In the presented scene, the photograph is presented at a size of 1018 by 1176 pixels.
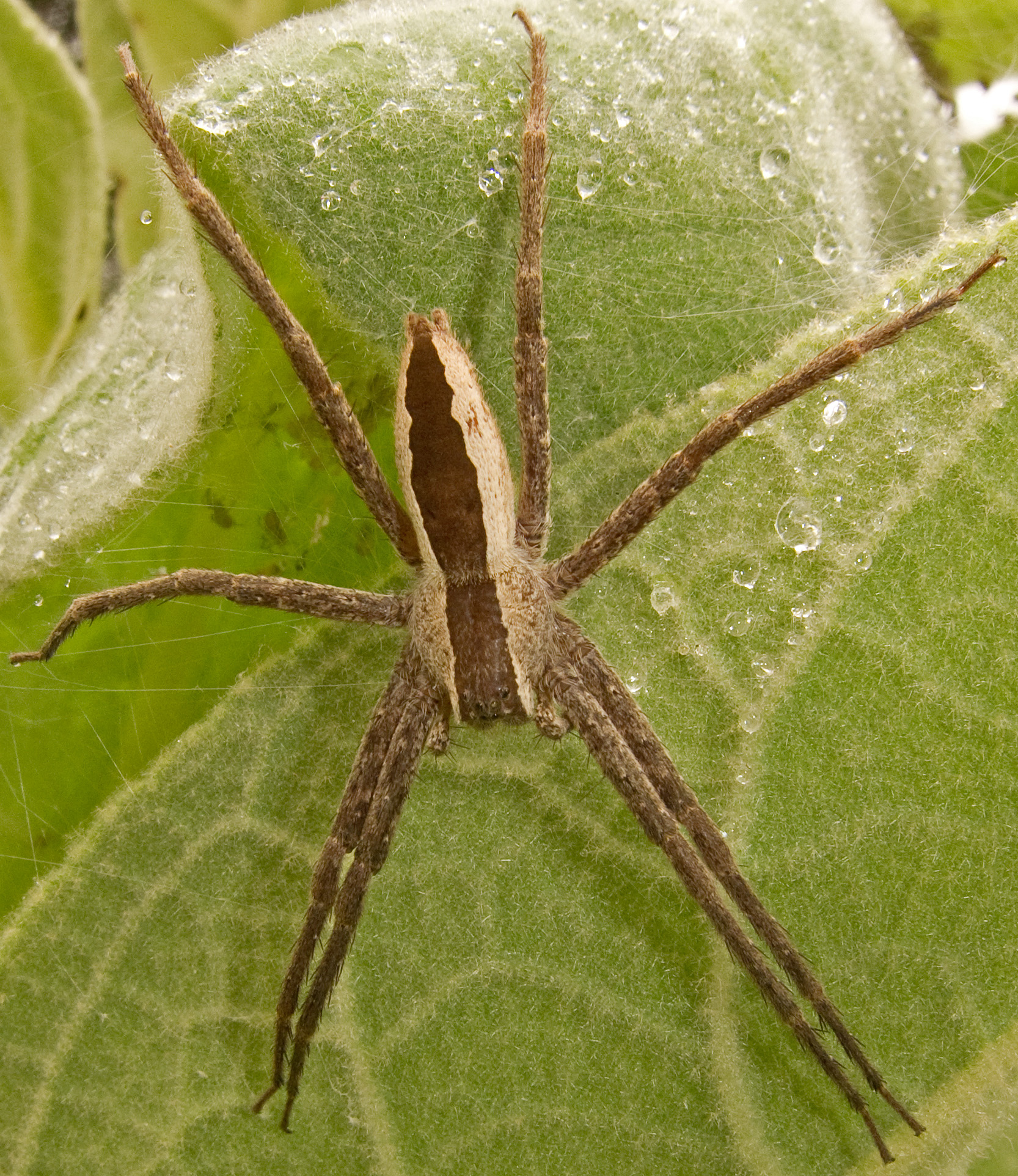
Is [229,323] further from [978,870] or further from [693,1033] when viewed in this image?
[978,870]

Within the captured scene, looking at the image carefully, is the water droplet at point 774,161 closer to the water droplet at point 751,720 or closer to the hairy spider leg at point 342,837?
the water droplet at point 751,720

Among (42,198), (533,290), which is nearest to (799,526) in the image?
(533,290)

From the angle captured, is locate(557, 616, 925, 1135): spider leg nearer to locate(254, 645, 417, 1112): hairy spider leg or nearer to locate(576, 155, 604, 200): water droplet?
locate(254, 645, 417, 1112): hairy spider leg

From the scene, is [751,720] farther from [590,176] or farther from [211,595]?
[590,176]

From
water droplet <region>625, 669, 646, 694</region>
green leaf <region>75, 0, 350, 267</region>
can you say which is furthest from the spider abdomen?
green leaf <region>75, 0, 350, 267</region>

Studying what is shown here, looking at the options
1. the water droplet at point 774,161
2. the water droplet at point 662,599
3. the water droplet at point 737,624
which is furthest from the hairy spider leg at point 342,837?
the water droplet at point 774,161

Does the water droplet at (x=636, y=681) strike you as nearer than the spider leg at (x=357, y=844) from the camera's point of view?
No
